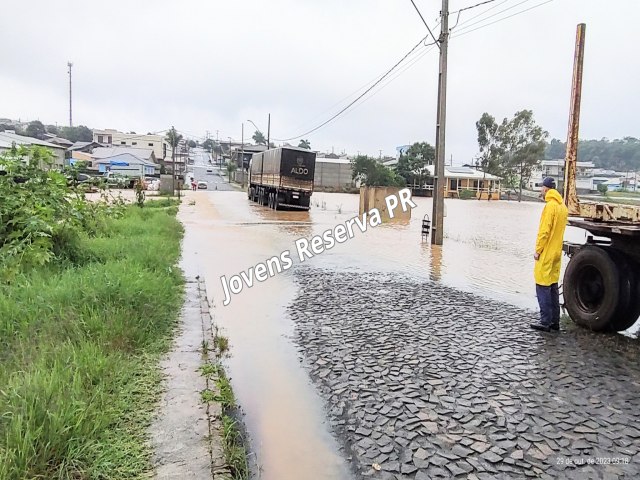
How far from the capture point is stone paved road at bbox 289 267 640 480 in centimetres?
323

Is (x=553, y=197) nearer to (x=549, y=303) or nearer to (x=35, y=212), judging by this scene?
(x=549, y=303)

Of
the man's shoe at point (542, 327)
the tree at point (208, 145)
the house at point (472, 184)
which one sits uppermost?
the tree at point (208, 145)

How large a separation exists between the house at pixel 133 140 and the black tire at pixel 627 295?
96089mm

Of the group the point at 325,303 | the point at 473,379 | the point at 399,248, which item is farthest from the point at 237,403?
the point at 399,248

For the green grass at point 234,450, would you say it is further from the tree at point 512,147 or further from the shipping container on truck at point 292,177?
the tree at point 512,147

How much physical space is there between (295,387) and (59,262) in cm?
471

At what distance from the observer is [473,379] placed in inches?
176

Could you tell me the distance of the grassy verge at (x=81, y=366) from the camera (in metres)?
2.72

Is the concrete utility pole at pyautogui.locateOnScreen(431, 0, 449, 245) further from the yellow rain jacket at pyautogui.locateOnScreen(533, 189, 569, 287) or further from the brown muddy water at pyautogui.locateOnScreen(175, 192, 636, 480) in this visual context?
the yellow rain jacket at pyautogui.locateOnScreen(533, 189, 569, 287)

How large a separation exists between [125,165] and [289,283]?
53751 millimetres

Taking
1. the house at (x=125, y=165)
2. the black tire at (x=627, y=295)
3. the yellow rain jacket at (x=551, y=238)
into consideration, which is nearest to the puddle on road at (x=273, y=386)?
the yellow rain jacket at (x=551, y=238)

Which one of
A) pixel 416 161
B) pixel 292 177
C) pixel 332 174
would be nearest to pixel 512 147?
pixel 416 161

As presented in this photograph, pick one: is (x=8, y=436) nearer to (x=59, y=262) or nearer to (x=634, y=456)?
(x=634, y=456)

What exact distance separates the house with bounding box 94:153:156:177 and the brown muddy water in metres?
37.4
